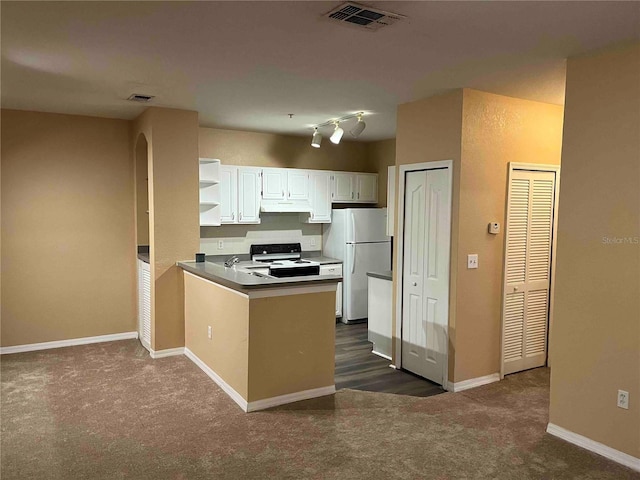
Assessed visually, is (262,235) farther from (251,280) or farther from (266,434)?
(266,434)

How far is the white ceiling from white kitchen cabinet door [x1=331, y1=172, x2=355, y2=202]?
2.35 m

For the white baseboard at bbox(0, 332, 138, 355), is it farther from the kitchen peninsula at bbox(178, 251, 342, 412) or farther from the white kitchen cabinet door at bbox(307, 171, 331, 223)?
the white kitchen cabinet door at bbox(307, 171, 331, 223)

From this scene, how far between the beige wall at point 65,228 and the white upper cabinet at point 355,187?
9.05 ft

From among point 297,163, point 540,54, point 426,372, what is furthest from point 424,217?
point 297,163

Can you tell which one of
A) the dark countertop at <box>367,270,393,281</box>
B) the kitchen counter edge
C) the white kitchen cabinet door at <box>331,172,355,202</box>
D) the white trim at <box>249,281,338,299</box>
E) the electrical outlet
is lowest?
the electrical outlet

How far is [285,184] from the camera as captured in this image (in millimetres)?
6613

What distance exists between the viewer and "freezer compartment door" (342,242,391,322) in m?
6.68

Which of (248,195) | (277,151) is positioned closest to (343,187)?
(277,151)

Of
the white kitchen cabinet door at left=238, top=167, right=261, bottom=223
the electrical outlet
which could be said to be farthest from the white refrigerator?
the electrical outlet

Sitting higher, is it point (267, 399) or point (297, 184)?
point (297, 184)

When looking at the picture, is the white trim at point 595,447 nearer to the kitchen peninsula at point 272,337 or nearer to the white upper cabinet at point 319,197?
the kitchen peninsula at point 272,337

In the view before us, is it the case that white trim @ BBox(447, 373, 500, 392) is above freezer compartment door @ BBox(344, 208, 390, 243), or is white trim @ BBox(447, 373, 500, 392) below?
below

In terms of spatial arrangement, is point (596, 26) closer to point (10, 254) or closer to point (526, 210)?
point (526, 210)

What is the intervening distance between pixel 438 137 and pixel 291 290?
6.01 ft
